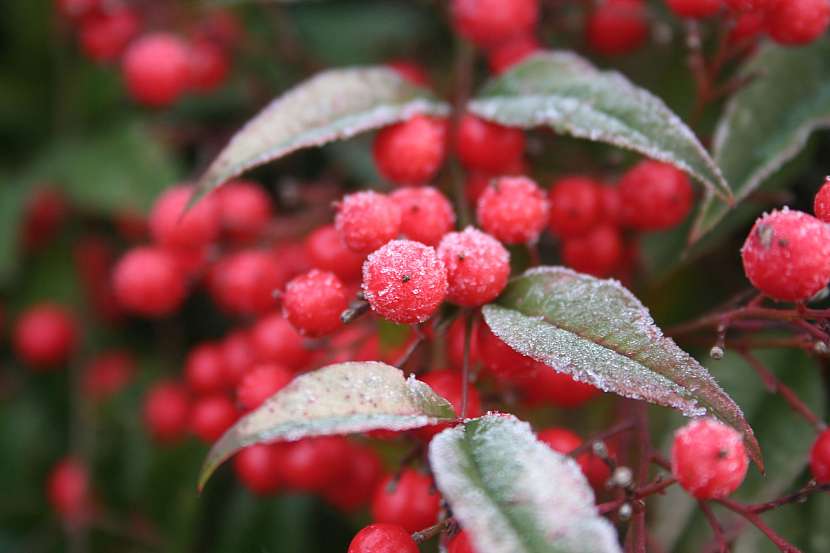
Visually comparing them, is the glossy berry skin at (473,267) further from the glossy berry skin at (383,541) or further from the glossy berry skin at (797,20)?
the glossy berry skin at (797,20)

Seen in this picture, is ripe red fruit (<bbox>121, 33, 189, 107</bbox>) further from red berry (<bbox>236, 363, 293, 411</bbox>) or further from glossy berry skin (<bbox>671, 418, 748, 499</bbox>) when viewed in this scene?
glossy berry skin (<bbox>671, 418, 748, 499</bbox>)

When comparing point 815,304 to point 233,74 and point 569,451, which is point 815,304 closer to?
point 569,451

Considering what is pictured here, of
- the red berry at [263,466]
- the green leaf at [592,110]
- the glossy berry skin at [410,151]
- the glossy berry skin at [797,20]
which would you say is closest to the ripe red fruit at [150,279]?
the red berry at [263,466]

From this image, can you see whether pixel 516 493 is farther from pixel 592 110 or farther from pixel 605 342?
pixel 592 110

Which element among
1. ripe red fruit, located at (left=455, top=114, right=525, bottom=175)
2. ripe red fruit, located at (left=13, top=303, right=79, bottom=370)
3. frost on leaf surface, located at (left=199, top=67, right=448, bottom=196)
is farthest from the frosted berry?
ripe red fruit, located at (left=13, top=303, right=79, bottom=370)

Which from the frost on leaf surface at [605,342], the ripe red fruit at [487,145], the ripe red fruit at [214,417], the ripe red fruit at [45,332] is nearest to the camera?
the frost on leaf surface at [605,342]

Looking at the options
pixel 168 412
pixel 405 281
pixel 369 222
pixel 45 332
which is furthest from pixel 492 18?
pixel 45 332
